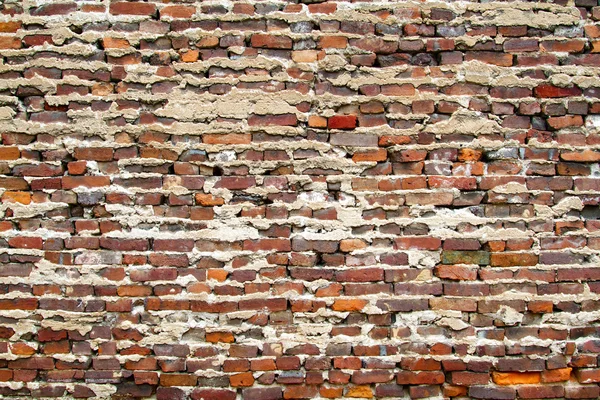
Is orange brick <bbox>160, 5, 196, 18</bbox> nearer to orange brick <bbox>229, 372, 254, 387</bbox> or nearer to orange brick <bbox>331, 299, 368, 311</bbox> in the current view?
orange brick <bbox>331, 299, 368, 311</bbox>

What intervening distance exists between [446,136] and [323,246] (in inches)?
33.0

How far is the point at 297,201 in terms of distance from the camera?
6.99 ft

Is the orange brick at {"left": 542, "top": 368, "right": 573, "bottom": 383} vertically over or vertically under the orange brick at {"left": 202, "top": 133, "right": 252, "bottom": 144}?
under

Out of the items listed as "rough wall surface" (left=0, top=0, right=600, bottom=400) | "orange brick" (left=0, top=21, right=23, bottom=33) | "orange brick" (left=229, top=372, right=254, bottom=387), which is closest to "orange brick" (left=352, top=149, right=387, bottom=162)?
Answer: "rough wall surface" (left=0, top=0, right=600, bottom=400)

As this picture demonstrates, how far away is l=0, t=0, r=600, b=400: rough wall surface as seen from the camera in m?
2.11

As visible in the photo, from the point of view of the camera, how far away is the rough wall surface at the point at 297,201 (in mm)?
2113

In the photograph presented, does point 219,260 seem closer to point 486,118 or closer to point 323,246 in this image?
point 323,246

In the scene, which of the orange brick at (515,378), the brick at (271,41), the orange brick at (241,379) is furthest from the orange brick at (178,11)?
the orange brick at (515,378)

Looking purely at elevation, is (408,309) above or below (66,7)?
below

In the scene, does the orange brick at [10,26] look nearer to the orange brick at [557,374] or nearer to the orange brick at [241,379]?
the orange brick at [241,379]

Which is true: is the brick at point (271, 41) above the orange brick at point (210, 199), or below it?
above

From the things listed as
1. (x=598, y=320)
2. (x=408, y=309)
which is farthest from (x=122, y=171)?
(x=598, y=320)

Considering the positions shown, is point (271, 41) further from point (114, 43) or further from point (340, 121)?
point (114, 43)

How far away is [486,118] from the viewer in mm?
2156
